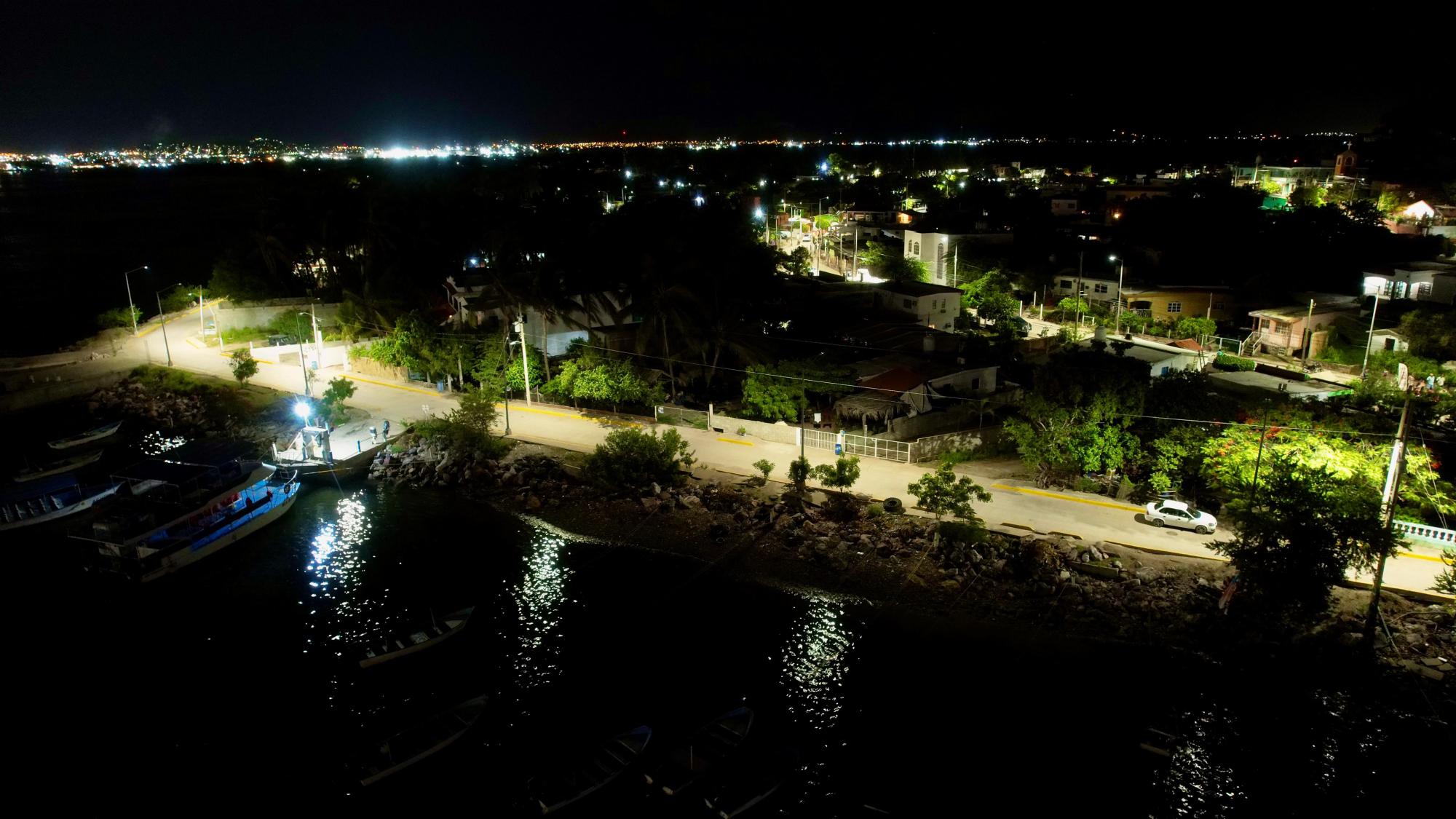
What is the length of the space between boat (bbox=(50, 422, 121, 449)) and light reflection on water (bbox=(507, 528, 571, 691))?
21691 millimetres

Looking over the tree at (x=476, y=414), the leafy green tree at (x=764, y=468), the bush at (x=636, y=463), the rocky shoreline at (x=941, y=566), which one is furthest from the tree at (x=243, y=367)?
the leafy green tree at (x=764, y=468)

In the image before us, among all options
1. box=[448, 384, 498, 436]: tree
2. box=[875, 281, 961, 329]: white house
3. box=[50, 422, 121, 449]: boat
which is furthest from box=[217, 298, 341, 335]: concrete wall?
box=[875, 281, 961, 329]: white house

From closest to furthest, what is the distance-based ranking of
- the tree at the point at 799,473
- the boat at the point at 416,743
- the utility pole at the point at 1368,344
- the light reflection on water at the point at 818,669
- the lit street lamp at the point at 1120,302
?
the boat at the point at 416,743 < the light reflection on water at the point at 818,669 < the tree at the point at 799,473 < the utility pole at the point at 1368,344 < the lit street lamp at the point at 1120,302

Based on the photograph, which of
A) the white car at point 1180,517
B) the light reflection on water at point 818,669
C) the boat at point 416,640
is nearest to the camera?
the light reflection on water at point 818,669

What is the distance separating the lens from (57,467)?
3167 centimetres

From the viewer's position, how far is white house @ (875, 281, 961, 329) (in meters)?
44.8

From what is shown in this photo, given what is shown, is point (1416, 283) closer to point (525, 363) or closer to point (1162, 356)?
point (1162, 356)

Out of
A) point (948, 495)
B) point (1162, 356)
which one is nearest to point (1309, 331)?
point (1162, 356)

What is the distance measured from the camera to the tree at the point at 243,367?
38.3 meters

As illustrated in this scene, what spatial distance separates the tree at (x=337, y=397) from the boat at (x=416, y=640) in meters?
14.9

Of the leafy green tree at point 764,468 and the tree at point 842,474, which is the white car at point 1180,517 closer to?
the tree at point 842,474

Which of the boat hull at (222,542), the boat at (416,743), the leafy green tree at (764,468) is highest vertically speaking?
the leafy green tree at (764,468)

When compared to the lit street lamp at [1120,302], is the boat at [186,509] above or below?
below

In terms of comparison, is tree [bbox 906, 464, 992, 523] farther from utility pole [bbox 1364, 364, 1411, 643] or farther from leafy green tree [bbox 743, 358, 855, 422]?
utility pole [bbox 1364, 364, 1411, 643]
